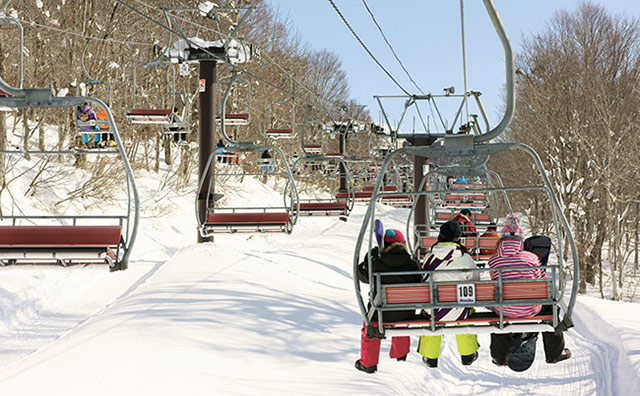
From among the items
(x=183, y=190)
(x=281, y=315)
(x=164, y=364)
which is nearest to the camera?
(x=164, y=364)

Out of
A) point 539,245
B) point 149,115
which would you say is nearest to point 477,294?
point 539,245

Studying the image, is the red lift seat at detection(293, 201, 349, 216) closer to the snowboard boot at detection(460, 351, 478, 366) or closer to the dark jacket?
the snowboard boot at detection(460, 351, 478, 366)

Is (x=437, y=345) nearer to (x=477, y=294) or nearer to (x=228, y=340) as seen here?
(x=477, y=294)

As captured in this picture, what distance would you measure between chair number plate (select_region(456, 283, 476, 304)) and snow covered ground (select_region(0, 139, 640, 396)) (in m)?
2.40

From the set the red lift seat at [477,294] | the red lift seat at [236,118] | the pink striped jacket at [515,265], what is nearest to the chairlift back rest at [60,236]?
the red lift seat at [477,294]

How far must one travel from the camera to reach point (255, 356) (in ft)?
27.1

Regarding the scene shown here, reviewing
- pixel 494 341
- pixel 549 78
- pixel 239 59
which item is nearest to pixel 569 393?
pixel 494 341

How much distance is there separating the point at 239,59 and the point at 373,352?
9.54 m

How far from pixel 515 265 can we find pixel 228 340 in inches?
159

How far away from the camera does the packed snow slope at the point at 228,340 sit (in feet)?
23.5

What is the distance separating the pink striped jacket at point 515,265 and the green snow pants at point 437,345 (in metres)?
0.74

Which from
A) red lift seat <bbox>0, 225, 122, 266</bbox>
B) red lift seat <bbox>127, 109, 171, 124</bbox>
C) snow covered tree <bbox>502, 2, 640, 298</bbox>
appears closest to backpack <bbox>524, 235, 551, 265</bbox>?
red lift seat <bbox>0, 225, 122, 266</bbox>

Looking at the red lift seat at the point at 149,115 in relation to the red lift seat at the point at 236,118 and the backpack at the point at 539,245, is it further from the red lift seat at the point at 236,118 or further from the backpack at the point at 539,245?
the backpack at the point at 539,245

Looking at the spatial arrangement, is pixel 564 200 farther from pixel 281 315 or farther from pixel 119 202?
pixel 281 315
